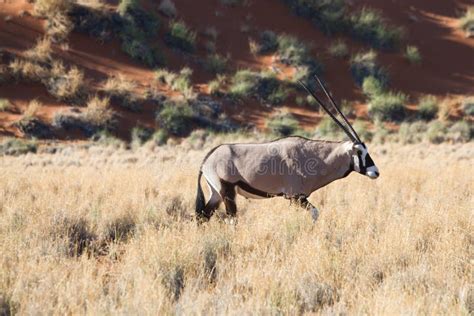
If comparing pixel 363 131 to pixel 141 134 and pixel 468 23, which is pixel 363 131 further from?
pixel 468 23

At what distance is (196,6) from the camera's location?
29.8 meters

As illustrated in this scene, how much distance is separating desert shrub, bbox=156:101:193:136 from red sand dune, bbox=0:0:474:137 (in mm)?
579

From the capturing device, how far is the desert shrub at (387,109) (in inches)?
938

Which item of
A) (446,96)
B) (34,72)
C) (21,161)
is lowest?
(21,161)

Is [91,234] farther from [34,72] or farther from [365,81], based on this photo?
[365,81]

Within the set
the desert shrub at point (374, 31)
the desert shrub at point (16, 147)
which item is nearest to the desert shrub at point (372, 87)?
the desert shrub at point (374, 31)

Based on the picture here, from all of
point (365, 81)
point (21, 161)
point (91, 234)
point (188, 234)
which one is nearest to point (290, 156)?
point (188, 234)

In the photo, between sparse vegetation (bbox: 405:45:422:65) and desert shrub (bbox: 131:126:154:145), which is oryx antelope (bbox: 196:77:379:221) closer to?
desert shrub (bbox: 131:126:154:145)

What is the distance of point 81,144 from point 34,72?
207 inches

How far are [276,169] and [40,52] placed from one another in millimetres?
18731

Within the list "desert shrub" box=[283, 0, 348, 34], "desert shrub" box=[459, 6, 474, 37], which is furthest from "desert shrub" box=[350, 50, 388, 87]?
"desert shrub" box=[459, 6, 474, 37]

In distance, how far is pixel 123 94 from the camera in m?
21.8

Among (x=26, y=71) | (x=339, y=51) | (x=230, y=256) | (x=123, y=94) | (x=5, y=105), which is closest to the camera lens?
(x=230, y=256)

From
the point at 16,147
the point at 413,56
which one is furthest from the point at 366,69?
the point at 16,147
